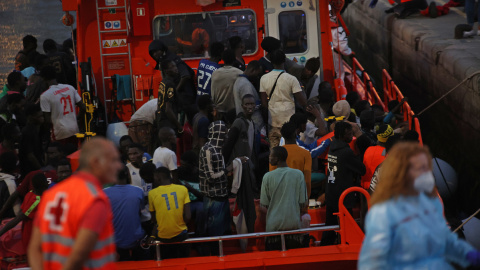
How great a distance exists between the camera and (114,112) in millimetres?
11492

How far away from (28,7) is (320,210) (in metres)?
25.7

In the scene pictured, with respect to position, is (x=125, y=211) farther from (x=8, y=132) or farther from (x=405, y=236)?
(x=405, y=236)

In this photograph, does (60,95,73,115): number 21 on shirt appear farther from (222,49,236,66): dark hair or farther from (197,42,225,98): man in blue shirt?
(222,49,236,66): dark hair

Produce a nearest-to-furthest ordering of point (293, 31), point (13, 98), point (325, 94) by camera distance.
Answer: point (325, 94)
point (13, 98)
point (293, 31)

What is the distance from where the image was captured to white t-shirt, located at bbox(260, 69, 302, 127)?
9828mm

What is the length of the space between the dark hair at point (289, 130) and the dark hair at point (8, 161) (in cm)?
304

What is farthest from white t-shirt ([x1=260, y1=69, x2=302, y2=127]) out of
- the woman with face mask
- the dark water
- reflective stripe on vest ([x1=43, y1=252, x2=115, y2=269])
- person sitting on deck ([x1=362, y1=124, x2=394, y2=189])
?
the dark water

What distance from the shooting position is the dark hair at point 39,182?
8172 millimetres

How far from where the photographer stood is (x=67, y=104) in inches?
420

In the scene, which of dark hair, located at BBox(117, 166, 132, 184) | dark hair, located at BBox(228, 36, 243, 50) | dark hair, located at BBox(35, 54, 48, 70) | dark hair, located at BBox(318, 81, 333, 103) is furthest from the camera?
dark hair, located at BBox(35, 54, 48, 70)

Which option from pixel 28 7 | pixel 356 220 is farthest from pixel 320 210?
pixel 28 7

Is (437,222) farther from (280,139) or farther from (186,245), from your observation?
(280,139)

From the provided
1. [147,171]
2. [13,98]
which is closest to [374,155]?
[147,171]

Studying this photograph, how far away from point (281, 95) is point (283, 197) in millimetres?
2026
